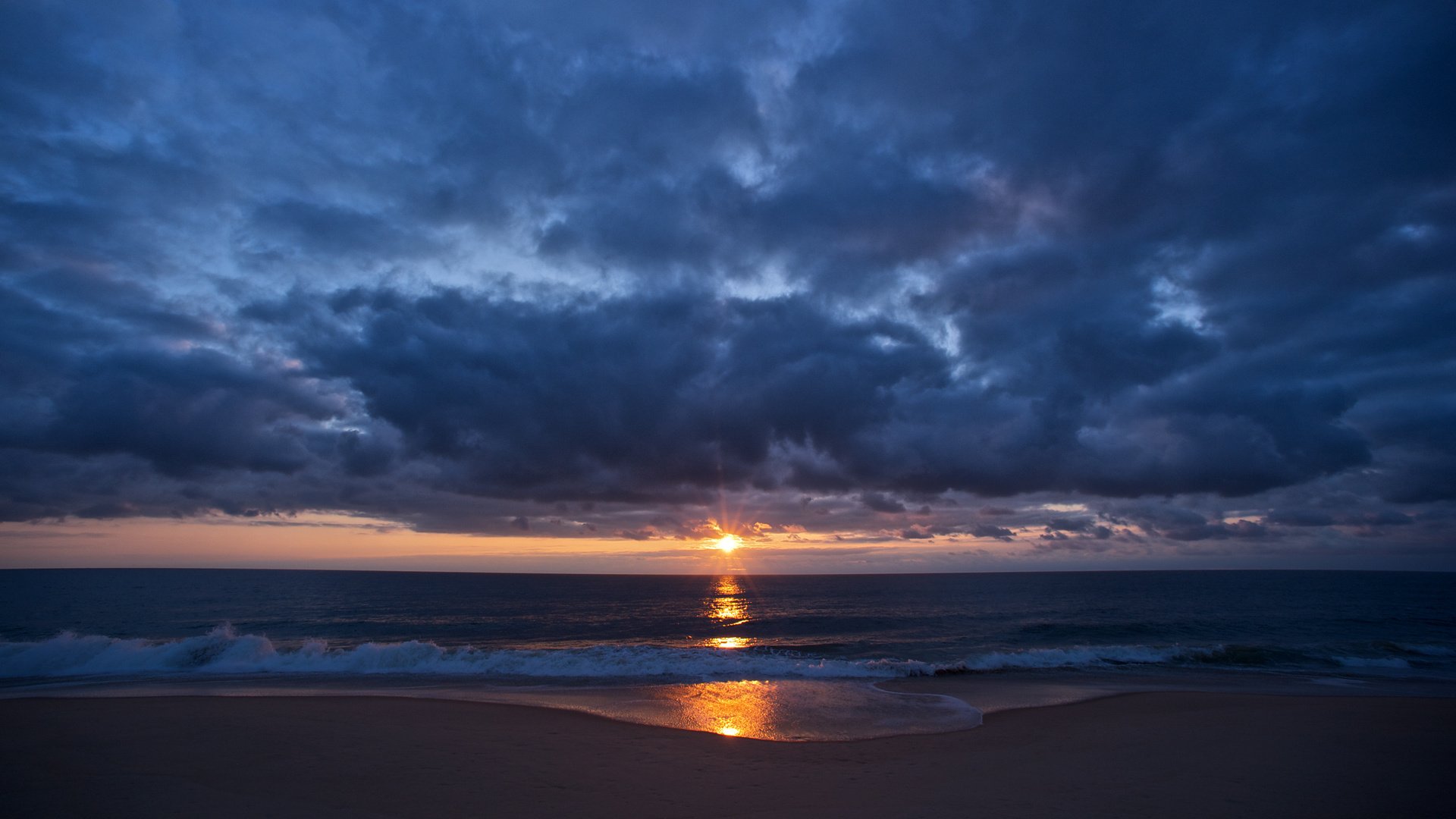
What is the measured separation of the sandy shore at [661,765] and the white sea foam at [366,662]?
7.85 metres

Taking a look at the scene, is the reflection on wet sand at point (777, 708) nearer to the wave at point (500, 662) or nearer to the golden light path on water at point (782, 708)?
the golden light path on water at point (782, 708)

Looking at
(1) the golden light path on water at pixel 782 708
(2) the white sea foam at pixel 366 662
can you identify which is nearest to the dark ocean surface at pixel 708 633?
(2) the white sea foam at pixel 366 662

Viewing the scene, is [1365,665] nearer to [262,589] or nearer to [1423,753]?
[1423,753]

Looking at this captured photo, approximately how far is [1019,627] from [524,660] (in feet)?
99.2

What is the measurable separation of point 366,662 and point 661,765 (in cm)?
1902

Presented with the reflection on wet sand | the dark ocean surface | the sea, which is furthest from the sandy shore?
the dark ocean surface

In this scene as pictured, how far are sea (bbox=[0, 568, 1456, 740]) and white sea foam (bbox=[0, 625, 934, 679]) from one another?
3.7 inches

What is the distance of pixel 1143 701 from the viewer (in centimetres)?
1994

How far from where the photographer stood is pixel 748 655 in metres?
29.2

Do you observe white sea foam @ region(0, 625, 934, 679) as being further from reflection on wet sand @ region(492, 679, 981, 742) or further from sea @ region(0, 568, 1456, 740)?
reflection on wet sand @ region(492, 679, 981, 742)

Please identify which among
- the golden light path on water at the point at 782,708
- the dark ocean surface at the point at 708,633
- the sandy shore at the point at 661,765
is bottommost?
the dark ocean surface at the point at 708,633

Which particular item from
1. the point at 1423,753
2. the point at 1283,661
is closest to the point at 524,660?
the point at 1423,753

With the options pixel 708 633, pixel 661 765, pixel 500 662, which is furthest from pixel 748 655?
pixel 661 765

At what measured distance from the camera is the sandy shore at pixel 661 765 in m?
A: 10.3
